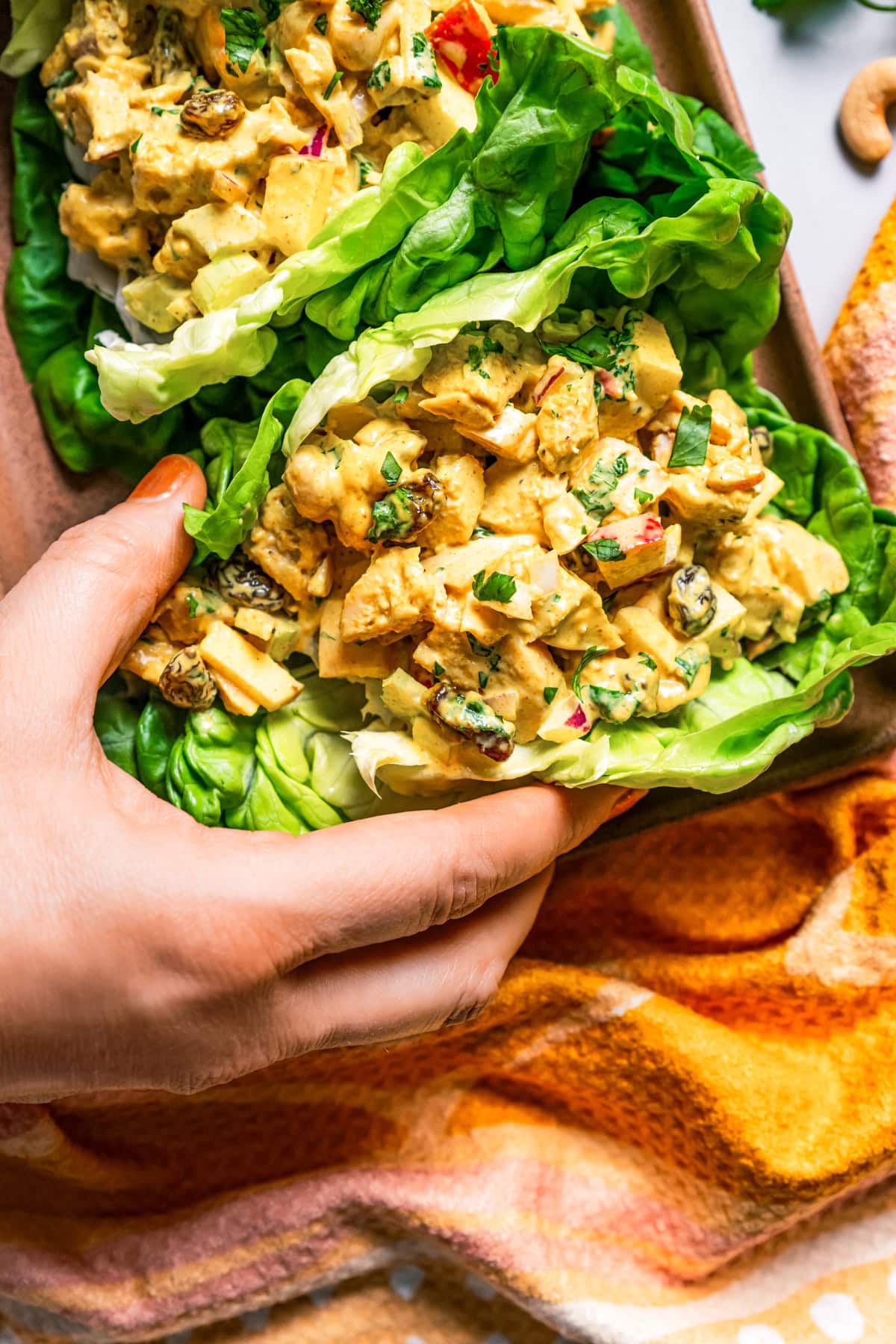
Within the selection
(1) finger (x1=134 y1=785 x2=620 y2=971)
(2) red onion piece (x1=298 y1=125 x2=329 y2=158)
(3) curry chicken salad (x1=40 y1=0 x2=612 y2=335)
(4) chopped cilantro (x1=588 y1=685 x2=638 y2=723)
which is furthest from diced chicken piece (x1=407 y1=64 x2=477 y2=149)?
(1) finger (x1=134 y1=785 x2=620 y2=971)

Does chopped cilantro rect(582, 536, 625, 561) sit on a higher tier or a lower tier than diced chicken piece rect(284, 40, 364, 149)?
lower

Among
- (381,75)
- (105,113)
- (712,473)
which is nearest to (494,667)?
(712,473)

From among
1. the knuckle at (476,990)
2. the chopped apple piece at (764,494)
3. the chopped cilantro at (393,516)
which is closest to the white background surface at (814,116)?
the chopped apple piece at (764,494)

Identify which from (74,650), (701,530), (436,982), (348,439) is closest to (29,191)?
(348,439)

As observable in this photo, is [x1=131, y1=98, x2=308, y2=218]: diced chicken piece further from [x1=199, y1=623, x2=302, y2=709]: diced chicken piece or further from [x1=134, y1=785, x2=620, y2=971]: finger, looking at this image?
[x1=134, y1=785, x2=620, y2=971]: finger

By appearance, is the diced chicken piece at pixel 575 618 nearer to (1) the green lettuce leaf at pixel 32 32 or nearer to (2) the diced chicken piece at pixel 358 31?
(2) the diced chicken piece at pixel 358 31

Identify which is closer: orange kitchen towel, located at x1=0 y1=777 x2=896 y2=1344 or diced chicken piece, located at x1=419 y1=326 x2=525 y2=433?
diced chicken piece, located at x1=419 y1=326 x2=525 y2=433

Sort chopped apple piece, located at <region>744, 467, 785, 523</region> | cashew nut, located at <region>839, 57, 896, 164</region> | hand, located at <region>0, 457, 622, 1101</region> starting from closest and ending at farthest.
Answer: hand, located at <region>0, 457, 622, 1101</region> → chopped apple piece, located at <region>744, 467, 785, 523</region> → cashew nut, located at <region>839, 57, 896, 164</region>
